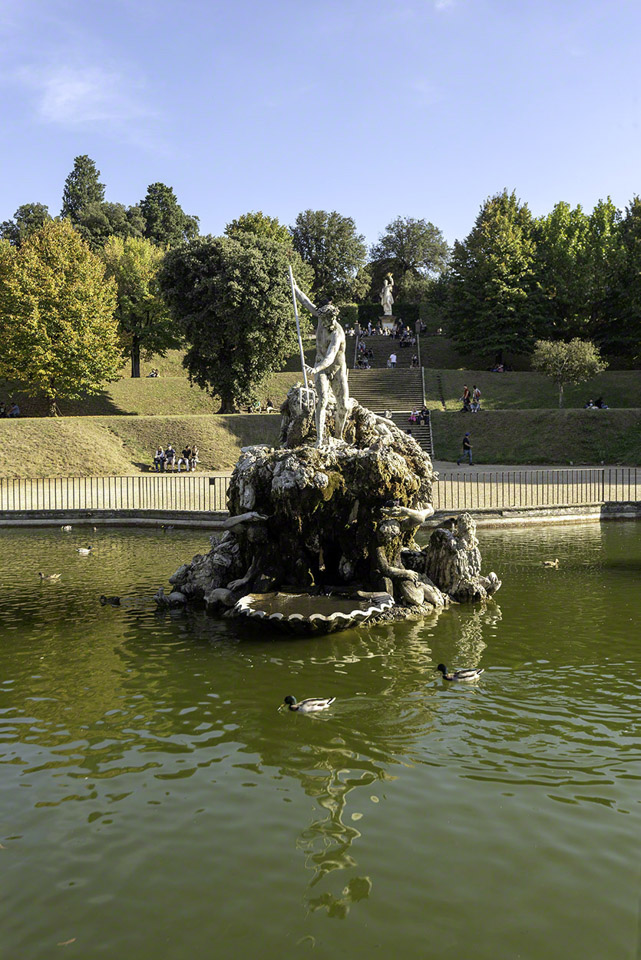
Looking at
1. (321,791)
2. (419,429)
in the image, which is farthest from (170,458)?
(321,791)

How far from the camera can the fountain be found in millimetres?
13867

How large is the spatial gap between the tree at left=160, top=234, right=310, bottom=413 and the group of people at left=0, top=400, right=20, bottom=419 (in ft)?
40.9

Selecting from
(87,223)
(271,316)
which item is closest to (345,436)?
(271,316)

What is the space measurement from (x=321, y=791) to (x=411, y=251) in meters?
91.5

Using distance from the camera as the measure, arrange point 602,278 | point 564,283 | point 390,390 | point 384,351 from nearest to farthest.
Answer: point 390,390 < point 602,278 < point 564,283 < point 384,351

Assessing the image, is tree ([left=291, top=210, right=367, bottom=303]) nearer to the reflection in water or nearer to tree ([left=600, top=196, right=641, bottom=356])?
tree ([left=600, top=196, right=641, bottom=356])

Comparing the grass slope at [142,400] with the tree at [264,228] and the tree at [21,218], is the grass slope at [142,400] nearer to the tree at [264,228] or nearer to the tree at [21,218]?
the tree at [264,228]

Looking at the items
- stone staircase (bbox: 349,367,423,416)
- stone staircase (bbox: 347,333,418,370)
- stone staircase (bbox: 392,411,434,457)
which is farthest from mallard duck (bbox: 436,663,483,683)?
stone staircase (bbox: 347,333,418,370)

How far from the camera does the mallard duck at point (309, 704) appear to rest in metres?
9.21

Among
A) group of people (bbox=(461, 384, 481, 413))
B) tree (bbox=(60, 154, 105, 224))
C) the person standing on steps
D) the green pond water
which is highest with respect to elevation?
tree (bbox=(60, 154, 105, 224))

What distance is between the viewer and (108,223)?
86188 mm

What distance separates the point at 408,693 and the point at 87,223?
287ft

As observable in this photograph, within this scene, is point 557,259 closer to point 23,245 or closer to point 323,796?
point 23,245

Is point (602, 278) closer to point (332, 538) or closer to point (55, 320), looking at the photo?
point (55, 320)
